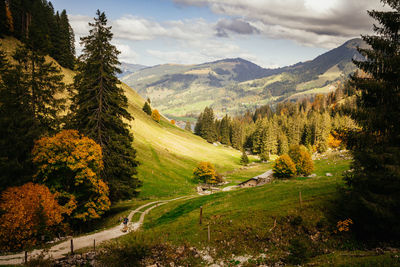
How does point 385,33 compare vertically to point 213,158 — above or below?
above

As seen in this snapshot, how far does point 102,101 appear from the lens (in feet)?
105

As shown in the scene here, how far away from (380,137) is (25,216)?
3038cm

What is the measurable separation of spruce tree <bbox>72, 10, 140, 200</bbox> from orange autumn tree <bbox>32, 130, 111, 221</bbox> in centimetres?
289

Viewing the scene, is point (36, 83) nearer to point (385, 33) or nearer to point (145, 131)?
point (385, 33)

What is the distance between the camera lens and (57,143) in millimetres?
26578

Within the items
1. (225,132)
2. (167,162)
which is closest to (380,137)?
(167,162)

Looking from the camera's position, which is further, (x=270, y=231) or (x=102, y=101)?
(x=102, y=101)

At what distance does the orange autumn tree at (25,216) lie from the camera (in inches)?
838

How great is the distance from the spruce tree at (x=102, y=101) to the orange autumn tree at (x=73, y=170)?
9.49 feet

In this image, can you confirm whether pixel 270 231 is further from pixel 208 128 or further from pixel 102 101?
pixel 208 128

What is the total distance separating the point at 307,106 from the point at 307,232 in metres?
198

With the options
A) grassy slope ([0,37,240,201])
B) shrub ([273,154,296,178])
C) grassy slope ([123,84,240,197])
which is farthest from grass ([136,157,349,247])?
grassy slope ([123,84,240,197])

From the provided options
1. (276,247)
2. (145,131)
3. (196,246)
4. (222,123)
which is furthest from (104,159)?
(222,123)

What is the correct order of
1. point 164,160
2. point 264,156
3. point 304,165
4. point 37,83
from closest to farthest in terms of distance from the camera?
point 37,83 → point 304,165 → point 164,160 → point 264,156
